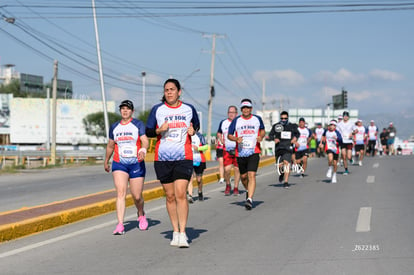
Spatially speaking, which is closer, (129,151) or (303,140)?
(129,151)

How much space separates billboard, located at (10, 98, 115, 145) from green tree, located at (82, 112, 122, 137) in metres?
1.18

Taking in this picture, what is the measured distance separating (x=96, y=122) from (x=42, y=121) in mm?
7818

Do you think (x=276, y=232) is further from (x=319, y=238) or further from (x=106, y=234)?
(x=106, y=234)

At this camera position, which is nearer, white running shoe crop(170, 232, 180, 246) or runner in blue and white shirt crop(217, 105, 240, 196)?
white running shoe crop(170, 232, 180, 246)

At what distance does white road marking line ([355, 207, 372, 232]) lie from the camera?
8741 mm

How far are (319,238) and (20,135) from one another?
3492 inches

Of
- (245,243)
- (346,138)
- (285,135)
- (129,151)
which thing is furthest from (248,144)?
(346,138)

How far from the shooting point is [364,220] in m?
9.63

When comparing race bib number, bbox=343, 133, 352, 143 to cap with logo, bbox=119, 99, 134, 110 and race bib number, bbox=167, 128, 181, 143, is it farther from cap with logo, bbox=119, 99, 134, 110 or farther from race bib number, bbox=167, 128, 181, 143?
race bib number, bbox=167, 128, 181, 143

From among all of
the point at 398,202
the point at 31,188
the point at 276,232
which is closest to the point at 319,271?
the point at 276,232

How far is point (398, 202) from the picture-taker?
39.6ft

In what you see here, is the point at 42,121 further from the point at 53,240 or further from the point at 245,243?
the point at 245,243

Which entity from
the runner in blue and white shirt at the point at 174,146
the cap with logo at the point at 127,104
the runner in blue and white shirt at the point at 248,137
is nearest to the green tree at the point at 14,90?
the runner in blue and white shirt at the point at 248,137

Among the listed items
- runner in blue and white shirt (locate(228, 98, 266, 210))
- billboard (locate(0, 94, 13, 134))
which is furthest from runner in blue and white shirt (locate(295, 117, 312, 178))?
billboard (locate(0, 94, 13, 134))
